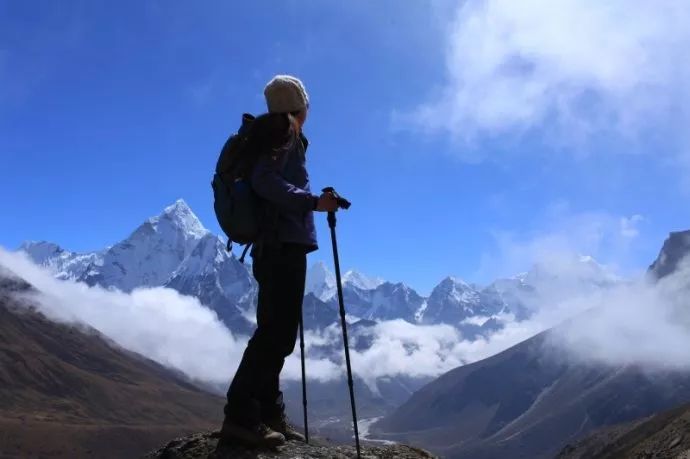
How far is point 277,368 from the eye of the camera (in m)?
9.83

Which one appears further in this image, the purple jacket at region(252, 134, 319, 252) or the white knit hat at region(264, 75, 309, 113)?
the white knit hat at region(264, 75, 309, 113)

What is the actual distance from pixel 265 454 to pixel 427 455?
3.92m

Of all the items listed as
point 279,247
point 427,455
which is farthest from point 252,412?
point 427,455

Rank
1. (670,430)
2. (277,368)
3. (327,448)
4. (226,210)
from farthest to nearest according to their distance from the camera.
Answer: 1. (670,430)
2. (327,448)
3. (277,368)
4. (226,210)

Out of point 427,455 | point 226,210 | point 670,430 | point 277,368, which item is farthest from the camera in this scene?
point 670,430

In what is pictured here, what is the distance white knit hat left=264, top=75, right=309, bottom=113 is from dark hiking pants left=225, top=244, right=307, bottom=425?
2.18 metres

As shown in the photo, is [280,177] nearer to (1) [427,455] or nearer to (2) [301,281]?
(2) [301,281]

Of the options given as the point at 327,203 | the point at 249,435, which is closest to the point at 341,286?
the point at 327,203

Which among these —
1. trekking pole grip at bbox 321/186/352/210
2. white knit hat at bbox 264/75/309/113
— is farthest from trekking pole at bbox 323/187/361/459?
white knit hat at bbox 264/75/309/113

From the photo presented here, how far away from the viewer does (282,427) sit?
10703 millimetres

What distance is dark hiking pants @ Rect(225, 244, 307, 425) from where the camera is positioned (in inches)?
365

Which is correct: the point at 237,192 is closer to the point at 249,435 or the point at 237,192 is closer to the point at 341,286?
the point at 341,286

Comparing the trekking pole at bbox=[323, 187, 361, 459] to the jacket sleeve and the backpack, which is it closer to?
the jacket sleeve

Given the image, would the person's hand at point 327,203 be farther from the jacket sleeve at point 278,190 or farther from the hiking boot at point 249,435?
the hiking boot at point 249,435
